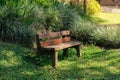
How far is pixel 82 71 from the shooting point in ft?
25.7

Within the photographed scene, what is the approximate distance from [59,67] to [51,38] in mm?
975

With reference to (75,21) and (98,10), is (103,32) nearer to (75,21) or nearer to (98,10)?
(75,21)

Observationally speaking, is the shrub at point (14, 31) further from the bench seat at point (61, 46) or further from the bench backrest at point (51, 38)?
the bench seat at point (61, 46)

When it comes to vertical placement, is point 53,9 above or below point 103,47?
above

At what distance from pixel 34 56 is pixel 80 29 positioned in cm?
287

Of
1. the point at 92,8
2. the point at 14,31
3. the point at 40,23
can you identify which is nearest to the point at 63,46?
the point at 14,31

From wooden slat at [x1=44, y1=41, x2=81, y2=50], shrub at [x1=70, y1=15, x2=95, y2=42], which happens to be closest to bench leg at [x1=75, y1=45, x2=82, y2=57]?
wooden slat at [x1=44, y1=41, x2=81, y2=50]

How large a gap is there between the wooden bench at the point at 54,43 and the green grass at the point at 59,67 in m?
0.33

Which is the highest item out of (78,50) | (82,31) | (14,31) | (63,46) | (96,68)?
(14,31)

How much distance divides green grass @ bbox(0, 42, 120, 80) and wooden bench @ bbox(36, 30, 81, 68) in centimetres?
33

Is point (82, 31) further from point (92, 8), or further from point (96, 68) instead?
point (92, 8)

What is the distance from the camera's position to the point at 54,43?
8484 mm

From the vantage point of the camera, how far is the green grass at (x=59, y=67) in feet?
24.1

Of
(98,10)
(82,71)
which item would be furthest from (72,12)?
(98,10)
